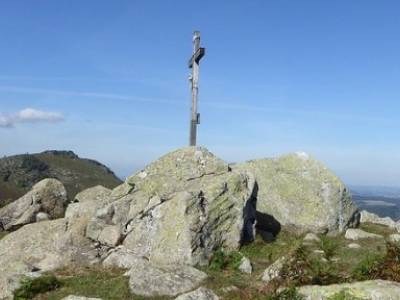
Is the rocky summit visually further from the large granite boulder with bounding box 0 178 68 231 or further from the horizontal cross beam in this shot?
the large granite boulder with bounding box 0 178 68 231

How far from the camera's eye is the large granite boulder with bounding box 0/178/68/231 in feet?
123

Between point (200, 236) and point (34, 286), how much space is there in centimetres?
811

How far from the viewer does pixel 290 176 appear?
3494cm

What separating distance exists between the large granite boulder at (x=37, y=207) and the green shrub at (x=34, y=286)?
1623 centimetres

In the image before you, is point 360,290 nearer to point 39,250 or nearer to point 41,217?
point 39,250

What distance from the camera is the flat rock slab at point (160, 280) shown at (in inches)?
771

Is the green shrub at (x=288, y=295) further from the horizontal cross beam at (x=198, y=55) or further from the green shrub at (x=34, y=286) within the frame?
the horizontal cross beam at (x=198, y=55)

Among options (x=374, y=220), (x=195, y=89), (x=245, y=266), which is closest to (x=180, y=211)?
(x=245, y=266)

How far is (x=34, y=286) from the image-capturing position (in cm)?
2095

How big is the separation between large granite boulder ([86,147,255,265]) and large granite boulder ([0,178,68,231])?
1050 cm

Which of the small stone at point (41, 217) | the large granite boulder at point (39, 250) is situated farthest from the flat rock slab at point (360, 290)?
the small stone at point (41, 217)

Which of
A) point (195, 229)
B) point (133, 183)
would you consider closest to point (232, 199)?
point (195, 229)

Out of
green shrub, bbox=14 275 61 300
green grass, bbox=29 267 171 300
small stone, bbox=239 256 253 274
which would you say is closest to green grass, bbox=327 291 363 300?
green grass, bbox=29 267 171 300

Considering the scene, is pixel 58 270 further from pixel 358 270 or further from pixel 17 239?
pixel 358 270
